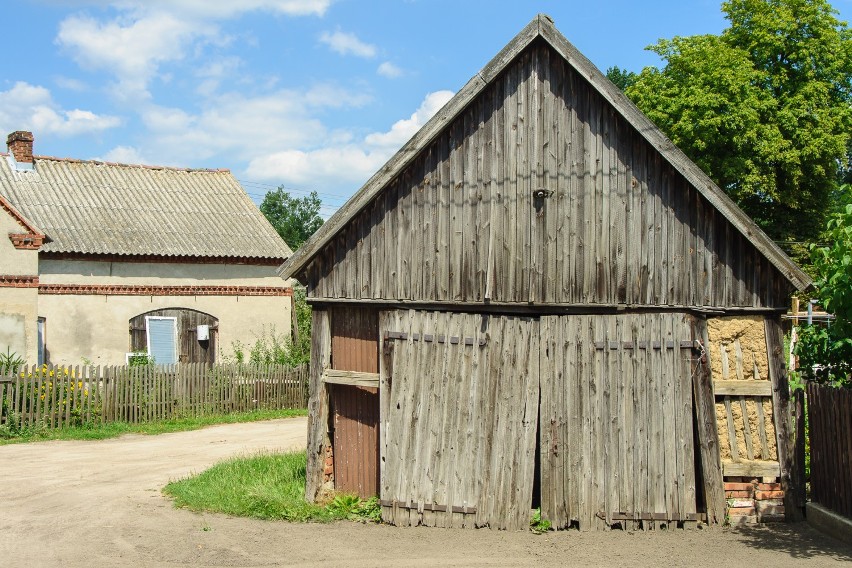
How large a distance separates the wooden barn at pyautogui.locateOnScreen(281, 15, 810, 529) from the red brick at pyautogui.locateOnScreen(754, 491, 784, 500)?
175 mm

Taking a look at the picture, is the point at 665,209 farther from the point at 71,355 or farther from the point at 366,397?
the point at 71,355

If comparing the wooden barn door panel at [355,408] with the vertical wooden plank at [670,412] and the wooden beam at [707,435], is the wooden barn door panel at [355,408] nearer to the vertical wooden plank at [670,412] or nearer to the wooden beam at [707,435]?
the vertical wooden plank at [670,412]

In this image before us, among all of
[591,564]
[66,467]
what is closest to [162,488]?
[66,467]

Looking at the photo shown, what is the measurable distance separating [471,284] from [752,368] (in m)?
3.31

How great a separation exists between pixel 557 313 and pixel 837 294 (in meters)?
3.06

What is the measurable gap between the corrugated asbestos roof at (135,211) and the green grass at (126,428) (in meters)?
5.29

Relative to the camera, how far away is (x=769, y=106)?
32031 mm

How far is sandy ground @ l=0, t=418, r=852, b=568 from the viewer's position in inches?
351

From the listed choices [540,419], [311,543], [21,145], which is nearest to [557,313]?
[540,419]

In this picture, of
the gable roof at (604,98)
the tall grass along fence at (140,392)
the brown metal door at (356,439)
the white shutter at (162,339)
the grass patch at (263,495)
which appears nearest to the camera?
the gable roof at (604,98)

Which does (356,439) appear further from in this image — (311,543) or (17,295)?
(17,295)

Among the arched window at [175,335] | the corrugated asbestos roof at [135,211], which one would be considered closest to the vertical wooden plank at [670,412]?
the corrugated asbestos roof at [135,211]

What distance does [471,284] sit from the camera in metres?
10.8

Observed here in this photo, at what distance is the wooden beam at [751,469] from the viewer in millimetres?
10039
